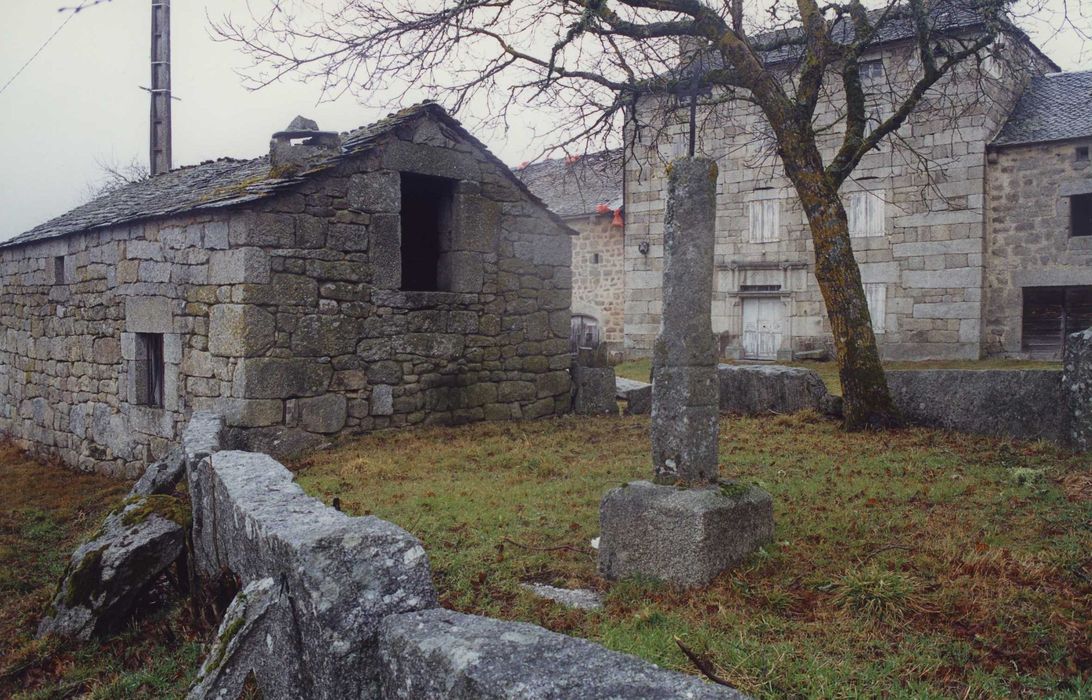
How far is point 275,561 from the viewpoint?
10.3ft

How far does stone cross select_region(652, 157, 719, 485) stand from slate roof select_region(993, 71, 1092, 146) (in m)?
15.7

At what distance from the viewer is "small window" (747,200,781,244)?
64.3ft

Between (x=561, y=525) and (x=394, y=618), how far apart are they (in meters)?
2.96

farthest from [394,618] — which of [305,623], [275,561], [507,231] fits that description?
[507,231]

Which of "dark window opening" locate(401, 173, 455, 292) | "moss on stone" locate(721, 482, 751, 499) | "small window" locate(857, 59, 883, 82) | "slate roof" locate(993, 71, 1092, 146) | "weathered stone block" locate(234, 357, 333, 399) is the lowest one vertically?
"moss on stone" locate(721, 482, 751, 499)

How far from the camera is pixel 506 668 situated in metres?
2.05

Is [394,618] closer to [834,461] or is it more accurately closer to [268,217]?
[834,461]

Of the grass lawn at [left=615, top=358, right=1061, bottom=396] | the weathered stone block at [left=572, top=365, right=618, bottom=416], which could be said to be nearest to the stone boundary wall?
the weathered stone block at [left=572, top=365, right=618, bottom=416]

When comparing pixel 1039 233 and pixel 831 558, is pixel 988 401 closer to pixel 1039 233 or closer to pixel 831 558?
pixel 831 558

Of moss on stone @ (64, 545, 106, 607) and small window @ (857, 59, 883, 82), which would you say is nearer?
moss on stone @ (64, 545, 106, 607)

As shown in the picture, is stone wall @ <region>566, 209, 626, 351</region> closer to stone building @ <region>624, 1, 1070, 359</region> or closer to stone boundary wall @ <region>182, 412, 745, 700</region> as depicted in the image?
stone building @ <region>624, 1, 1070, 359</region>

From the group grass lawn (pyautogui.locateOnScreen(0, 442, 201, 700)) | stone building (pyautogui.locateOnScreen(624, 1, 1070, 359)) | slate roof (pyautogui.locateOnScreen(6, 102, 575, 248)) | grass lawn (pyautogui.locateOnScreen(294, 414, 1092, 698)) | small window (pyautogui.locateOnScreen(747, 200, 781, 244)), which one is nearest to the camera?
grass lawn (pyautogui.locateOnScreen(294, 414, 1092, 698))

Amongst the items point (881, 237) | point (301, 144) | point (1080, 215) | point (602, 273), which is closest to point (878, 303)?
point (881, 237)

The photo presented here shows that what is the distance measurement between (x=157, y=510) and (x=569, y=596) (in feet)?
10.1
